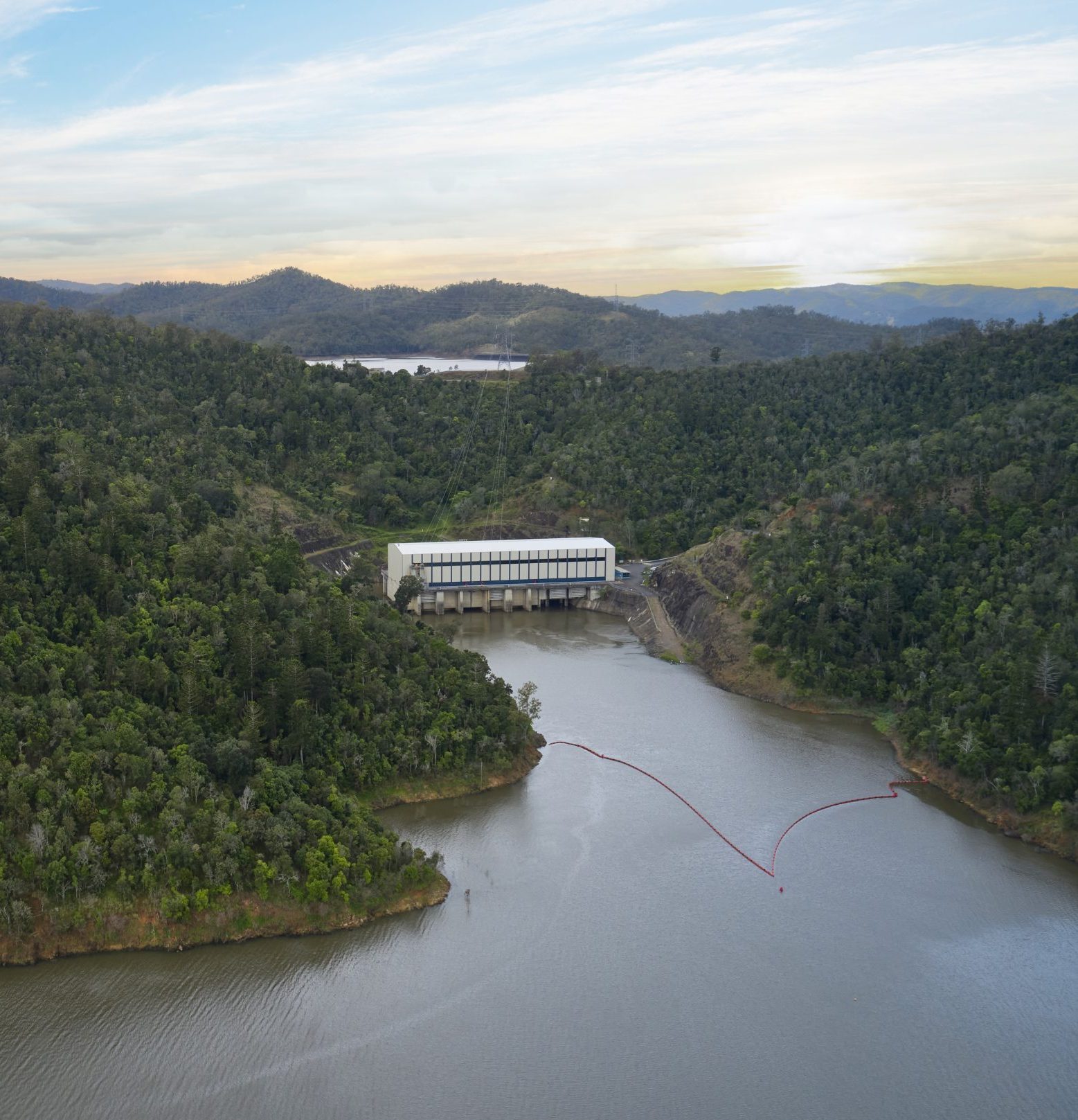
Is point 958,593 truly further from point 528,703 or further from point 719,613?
point 528,703

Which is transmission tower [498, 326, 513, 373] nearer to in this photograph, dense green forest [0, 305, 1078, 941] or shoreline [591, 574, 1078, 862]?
dense green forest [0, 305, 1078, 941]

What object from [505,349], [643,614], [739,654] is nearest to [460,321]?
[505,349]

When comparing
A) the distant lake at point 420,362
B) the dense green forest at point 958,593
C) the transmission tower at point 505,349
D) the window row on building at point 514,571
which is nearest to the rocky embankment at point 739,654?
the dense green forest at point 958,593

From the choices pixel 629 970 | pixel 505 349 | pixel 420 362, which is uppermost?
pixel 505 349

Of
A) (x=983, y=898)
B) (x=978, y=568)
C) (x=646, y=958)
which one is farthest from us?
(x=978, y=568)

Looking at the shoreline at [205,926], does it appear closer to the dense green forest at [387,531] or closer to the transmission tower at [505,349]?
the dense green forest at [387,531]

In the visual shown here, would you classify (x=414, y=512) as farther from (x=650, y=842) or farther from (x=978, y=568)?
(x=650, y=842)

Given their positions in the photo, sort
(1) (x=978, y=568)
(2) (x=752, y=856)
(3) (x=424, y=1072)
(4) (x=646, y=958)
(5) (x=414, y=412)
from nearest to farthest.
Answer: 1. (3) (x=424, y=1072)
2. (4) (x=646, y=958)
3. (2) (x=752, y=856)
4. (1) (x=978, y=568)
5. (5) (x=414, y=412)

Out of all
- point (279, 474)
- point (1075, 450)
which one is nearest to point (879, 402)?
point (1075, 450)
